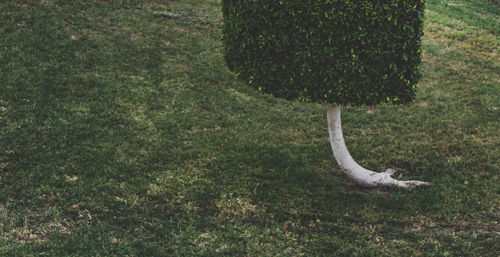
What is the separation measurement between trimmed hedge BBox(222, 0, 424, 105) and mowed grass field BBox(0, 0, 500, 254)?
7.32 ft

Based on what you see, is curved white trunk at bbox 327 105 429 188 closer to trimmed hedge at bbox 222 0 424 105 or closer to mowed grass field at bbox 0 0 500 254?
mowed grass field at bbox 0 0 500 254

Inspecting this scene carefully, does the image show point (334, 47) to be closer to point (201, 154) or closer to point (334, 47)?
point (334, 47)

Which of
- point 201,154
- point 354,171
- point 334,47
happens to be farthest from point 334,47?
point 201,154

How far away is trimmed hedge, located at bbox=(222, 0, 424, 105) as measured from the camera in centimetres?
677

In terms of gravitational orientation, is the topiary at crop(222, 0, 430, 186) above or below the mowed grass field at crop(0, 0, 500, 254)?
above

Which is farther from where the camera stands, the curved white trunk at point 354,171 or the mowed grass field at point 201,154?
the curved white trunk at point 354,171

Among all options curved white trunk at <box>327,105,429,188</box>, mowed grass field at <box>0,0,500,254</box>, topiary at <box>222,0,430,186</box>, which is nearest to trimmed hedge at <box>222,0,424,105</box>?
topiary at <box>222,0,430,186</box>

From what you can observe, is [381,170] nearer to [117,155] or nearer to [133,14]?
[117,155]

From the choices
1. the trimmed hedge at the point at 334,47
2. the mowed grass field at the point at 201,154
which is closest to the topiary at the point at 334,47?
the trimmed hedge at the point at 334,47

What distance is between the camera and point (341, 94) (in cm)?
711

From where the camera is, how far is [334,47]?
6902 millimetres

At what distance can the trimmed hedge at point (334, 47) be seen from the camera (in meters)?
6.77

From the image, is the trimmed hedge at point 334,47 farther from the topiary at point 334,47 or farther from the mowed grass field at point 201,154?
the mowed grass field at point 201,154

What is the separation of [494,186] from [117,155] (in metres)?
Result: 7.99
